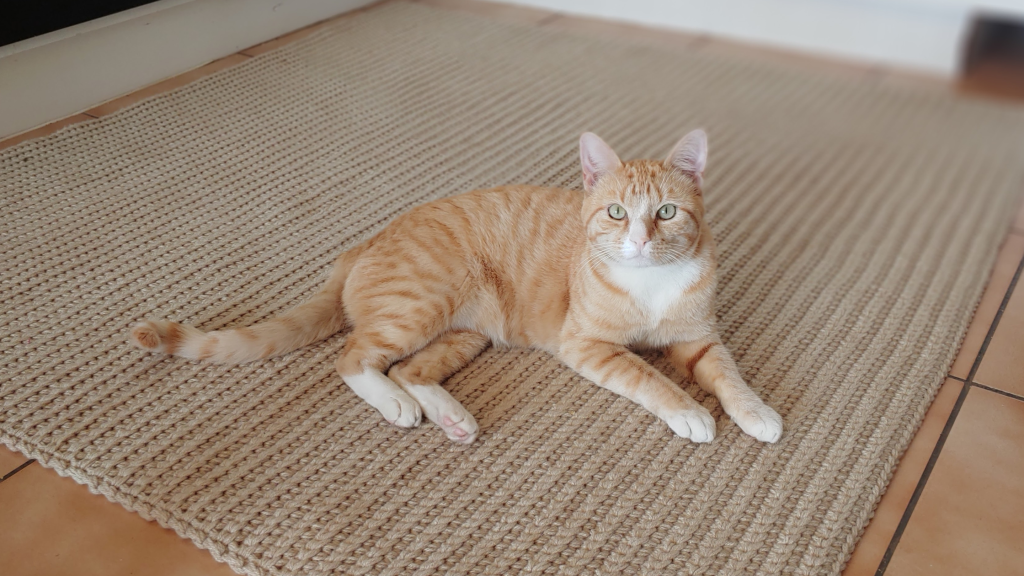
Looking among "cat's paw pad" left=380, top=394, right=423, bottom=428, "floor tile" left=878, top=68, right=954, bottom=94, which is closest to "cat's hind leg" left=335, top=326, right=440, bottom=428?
"cat's paw pad" left=380, top=394, right=423, bottom=428

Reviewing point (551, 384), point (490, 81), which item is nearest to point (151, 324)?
point (551, 384)

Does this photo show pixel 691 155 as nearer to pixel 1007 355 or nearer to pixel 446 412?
pixel 446 412

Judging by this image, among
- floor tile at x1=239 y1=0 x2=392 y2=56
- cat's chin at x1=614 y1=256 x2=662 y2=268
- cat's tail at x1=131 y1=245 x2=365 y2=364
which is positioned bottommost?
cat's tail at x1=131 y1=245 x2=365 y2=364

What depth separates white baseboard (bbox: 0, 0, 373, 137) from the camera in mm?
2033

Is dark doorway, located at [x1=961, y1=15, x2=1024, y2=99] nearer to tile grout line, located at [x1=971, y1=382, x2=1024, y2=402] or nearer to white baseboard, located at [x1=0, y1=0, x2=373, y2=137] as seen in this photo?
tile grout line, located at [x1=971, y1=382, x2=1024, y2=402]

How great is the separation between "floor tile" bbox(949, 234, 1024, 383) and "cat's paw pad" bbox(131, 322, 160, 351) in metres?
1.41

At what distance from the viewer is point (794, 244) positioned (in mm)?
1936

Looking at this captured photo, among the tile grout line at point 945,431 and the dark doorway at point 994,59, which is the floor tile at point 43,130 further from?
the dark doorway at point 994,59

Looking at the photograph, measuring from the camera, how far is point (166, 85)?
2344 mm

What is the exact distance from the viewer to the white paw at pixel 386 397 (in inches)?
52.0

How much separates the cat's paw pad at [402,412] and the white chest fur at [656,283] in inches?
15.3

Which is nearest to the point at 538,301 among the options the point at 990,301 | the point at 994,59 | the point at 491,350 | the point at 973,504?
the point at 491,350

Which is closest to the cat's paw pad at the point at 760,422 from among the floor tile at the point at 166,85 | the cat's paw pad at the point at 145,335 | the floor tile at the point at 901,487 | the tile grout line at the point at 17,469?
the floor tile at the point at 901,487

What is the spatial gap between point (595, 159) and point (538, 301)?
27cm
